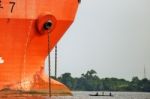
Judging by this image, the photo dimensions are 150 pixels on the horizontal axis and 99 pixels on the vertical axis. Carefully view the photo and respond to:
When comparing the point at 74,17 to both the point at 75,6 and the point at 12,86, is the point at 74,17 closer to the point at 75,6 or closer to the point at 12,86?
the point at 75,6

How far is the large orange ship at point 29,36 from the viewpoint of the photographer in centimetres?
2617

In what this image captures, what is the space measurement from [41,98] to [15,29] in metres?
3.95

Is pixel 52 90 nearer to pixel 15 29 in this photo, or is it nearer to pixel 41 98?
pixel 41 98

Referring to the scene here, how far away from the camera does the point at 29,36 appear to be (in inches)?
1059

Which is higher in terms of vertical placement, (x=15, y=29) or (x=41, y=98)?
(x=15, y=29)

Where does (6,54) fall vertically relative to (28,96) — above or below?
above

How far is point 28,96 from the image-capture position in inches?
1074

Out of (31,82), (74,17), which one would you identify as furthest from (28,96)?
(74,17)

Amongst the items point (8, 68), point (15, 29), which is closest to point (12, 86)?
point (8, 68)

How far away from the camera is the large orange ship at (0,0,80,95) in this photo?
2617cm

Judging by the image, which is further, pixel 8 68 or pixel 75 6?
pixel 75 6

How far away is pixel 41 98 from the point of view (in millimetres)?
27641

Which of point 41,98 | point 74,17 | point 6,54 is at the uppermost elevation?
point 74,17

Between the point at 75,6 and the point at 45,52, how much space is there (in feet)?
9.46
